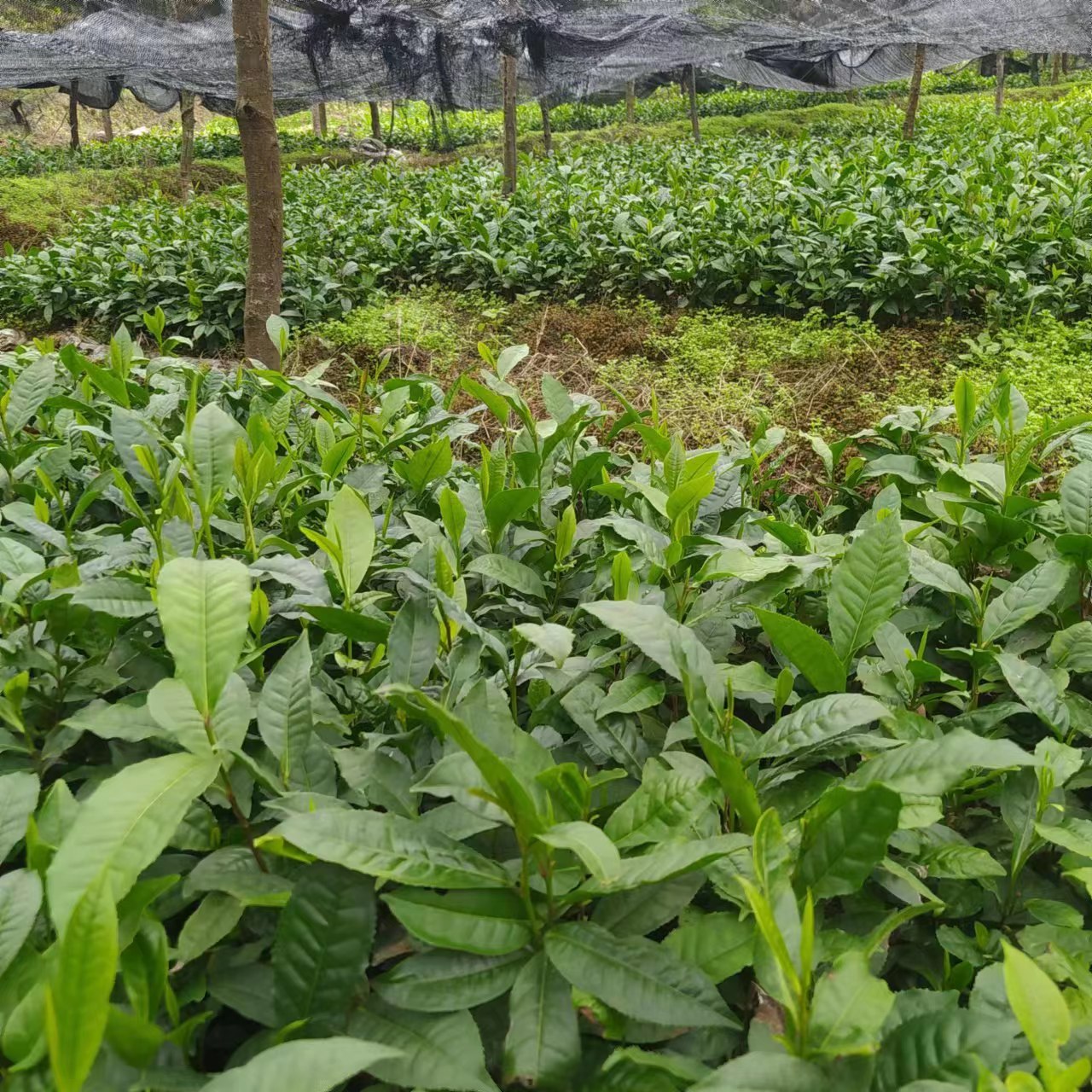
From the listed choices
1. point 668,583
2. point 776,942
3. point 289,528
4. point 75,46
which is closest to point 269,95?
point 289,528

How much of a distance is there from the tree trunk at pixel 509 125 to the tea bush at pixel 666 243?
289 mm

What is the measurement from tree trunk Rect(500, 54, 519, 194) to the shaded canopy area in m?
0.59

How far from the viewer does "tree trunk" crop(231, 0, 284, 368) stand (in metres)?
3.49

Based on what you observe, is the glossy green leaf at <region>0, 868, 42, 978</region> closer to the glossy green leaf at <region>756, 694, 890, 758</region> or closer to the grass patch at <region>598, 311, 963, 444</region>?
the glossy green leaf at <region>756, 694, 890, 758</region>

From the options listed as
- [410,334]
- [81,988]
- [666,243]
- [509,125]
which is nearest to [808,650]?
[81,988]

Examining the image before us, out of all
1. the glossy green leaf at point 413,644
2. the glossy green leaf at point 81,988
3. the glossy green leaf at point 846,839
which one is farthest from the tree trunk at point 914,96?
the glossy green leaf at point 81,988

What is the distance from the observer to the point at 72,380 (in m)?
2.22

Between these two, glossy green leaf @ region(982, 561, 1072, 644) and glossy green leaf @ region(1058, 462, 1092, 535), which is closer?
glossy green leaf @ region(982, 561, 1072, 644)

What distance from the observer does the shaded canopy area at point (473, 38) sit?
955cm

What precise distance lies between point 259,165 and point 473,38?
7.51 m

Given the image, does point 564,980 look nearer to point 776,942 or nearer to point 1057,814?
point 776,942

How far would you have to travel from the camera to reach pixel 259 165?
3.62 m

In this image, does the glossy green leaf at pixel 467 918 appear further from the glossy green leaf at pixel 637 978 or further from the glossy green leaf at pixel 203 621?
the glossy green leaf at pixel 203 621

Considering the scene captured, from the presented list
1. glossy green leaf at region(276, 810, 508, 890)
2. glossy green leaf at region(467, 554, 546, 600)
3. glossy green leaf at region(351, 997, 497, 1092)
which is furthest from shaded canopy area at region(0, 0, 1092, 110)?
glossy green leaf at region(351, 997, 497, 1092)
